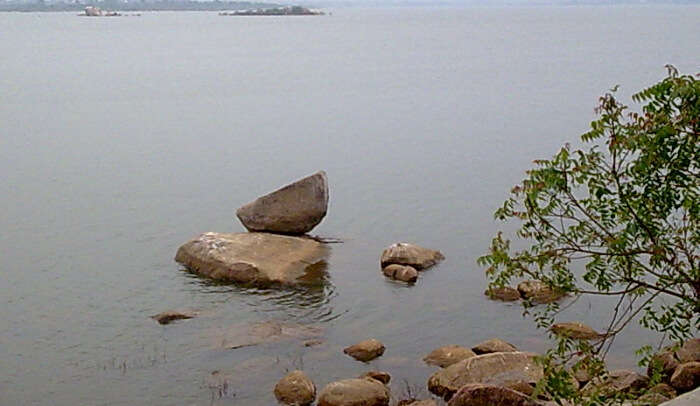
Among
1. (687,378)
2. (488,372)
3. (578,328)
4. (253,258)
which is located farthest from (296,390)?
(253,258)

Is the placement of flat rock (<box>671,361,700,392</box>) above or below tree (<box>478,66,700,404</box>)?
below

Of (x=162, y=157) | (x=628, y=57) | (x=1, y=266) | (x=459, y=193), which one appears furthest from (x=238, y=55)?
(x=1, y=266)

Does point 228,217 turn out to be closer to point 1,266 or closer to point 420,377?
point 1,266

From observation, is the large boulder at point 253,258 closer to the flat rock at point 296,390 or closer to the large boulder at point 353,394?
the flat rock at point 296,390

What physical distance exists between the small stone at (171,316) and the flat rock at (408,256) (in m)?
4.63

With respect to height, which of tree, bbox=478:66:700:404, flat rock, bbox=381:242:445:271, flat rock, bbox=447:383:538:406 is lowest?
flat rock, bbox=381:242:445:271

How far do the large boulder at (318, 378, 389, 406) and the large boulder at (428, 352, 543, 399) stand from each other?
2.87 feet

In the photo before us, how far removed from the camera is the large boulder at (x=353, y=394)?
13266 mm

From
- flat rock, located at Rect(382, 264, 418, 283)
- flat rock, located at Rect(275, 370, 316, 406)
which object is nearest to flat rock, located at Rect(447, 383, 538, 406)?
flat rock, located at Rect(275, 370, 316, 406)

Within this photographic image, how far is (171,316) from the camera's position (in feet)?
58.3

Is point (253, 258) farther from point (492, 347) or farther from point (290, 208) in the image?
point (492, 347)

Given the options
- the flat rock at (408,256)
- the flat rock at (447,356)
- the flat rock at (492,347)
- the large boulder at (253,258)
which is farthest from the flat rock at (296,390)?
the flat rock at (408,256)

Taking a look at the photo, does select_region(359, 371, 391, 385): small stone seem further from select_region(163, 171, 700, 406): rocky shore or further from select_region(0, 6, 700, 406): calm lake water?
select_region(0, 6, 700, 406): calm lake water

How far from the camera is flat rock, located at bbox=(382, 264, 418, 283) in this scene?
786 inches
